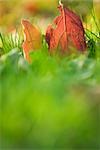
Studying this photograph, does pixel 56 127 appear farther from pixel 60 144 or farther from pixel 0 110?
pixel 0 110

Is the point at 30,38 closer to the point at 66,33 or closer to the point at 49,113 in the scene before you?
the point at 66,33

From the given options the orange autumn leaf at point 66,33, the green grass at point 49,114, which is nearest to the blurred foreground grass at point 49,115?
the green grass at point 49,114

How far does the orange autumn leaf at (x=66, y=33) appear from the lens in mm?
1802

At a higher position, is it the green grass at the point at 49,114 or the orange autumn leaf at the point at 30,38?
the orange autumn leaf at the point at 30,38

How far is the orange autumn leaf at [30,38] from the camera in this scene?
1.82 meters

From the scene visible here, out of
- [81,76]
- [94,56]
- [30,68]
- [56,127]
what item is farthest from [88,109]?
[94,56]

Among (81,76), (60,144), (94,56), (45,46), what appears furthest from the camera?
(45,46)

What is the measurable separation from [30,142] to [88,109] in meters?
0.14

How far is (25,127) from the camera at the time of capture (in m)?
1.08

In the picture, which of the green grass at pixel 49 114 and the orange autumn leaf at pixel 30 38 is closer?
the green grass at pixel 49 114

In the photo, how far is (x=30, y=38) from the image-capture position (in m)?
1.85

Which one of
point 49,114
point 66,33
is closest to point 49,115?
point 49,114

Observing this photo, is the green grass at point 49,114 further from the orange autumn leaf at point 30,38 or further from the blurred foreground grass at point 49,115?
the orange autumn leaf at point 30,38

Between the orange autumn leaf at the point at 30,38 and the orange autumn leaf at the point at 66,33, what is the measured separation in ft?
0.16
